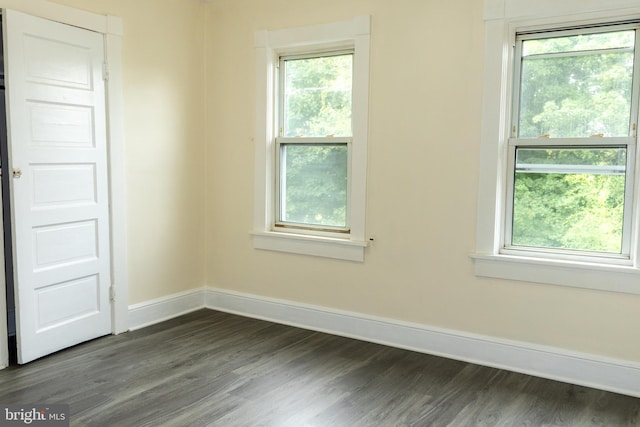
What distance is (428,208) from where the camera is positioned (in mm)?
3629

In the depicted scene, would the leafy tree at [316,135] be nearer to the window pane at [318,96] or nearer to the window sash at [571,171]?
the window pane at [318,96]

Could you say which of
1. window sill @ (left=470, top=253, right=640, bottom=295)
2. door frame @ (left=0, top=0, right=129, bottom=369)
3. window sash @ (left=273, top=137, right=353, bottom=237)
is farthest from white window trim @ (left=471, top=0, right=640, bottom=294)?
door frame @ (left=0, top=0, right=129, bottom=369)

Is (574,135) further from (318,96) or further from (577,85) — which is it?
(318,96)

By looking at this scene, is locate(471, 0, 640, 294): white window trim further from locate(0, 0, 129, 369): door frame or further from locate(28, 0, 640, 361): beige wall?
locate(0, 0, 129, 369): door frame

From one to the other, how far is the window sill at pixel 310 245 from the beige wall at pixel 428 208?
2.6 inches

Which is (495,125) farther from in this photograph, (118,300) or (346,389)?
(118,300)

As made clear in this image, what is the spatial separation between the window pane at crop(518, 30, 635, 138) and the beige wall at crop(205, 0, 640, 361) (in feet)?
1.06

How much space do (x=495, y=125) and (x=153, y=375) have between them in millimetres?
2551

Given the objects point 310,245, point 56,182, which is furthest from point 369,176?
point 56,182

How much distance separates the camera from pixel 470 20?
3402mm

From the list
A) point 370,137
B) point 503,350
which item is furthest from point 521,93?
point 503,350

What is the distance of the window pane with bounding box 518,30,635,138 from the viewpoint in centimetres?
312

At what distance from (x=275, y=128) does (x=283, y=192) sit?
1.66ft

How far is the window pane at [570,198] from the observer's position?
Result: 3180 mm
